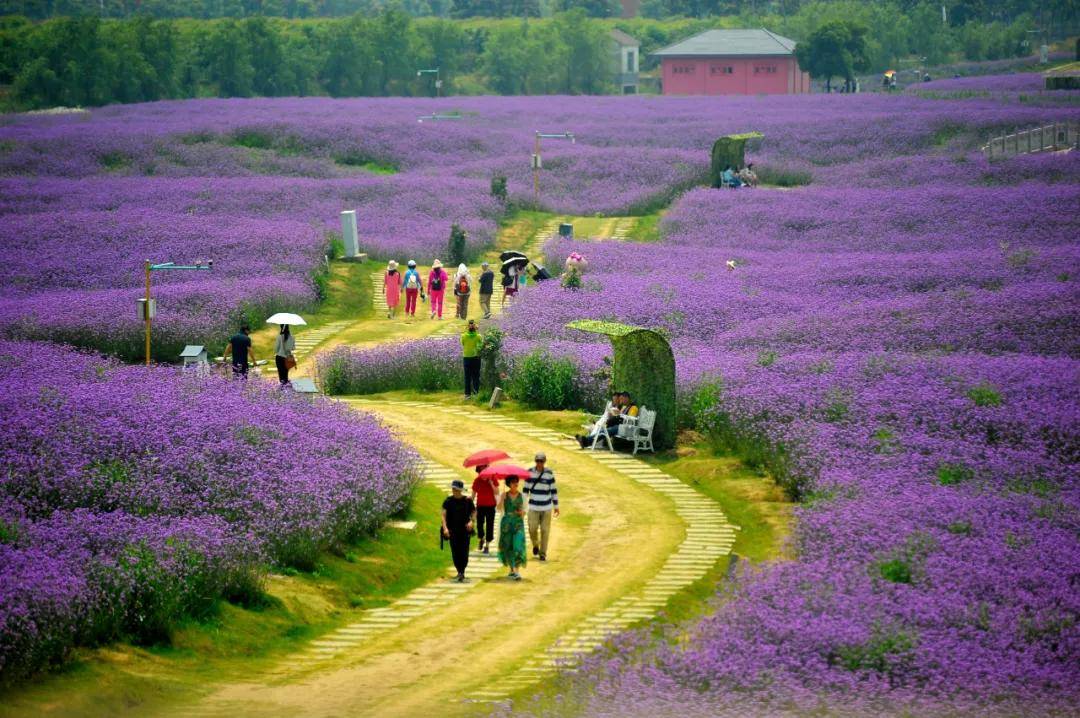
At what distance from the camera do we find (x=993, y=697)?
14031 mm

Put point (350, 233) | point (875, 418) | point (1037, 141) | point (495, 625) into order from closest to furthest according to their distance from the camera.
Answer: point (495, 625) → point (875, 418) → point (350, 233) → point (1037, 141)

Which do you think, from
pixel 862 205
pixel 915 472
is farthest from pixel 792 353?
pixel 862 205

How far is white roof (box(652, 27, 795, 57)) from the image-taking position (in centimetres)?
12144

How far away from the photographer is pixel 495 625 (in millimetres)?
17391

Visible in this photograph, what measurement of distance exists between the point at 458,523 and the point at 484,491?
1445 millimetres

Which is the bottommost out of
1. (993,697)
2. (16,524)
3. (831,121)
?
(993,697)

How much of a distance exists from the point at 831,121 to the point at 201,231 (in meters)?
40.9

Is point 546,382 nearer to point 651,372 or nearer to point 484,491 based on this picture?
point 651,372

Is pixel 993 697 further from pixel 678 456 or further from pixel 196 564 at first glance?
pixel 678 456

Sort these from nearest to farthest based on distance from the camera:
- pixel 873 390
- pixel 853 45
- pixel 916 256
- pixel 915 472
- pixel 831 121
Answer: pixel 915 472 < pixel 873 390 < pixel 916 256 < pixel 831 121 < pixel 853 45

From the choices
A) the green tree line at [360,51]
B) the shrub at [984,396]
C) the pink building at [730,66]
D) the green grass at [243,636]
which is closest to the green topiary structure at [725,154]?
the shrub at [984,396]

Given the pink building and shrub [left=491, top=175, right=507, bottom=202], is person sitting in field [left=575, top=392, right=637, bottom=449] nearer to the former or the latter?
shrub [left=491, top=175, right=507, bottom=202]

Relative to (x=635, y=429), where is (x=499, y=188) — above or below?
above

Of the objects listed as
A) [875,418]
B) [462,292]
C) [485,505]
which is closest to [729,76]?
[462,292]
